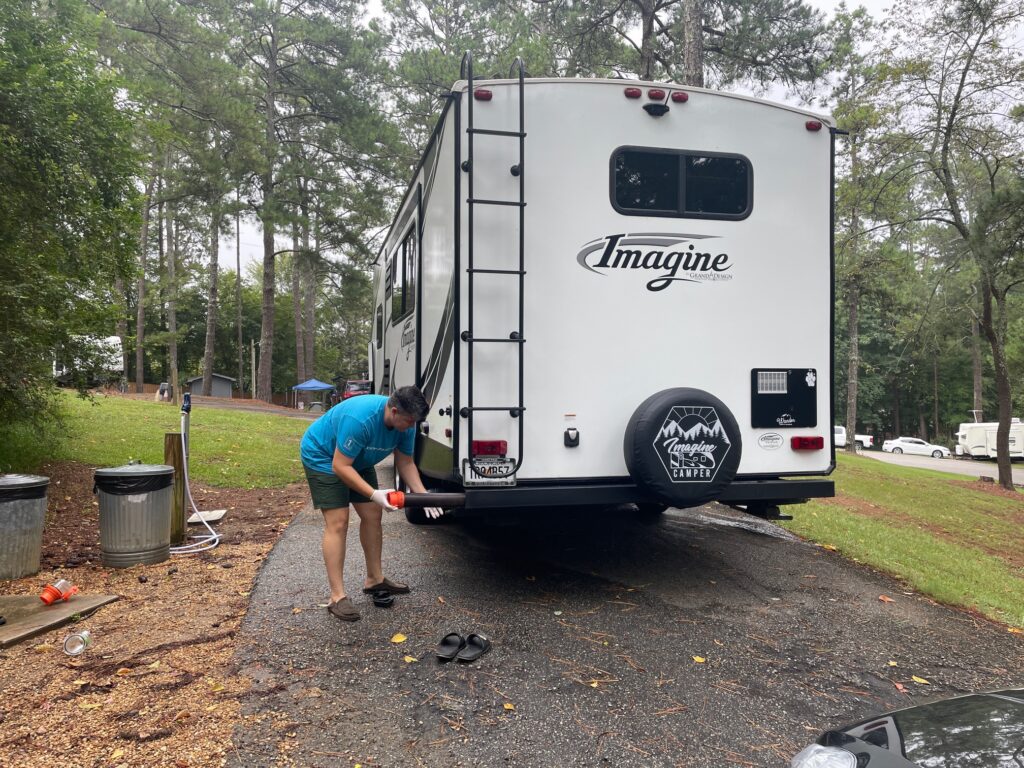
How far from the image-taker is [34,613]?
4145mm

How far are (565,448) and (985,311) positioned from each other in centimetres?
1348

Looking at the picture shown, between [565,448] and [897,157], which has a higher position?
[897,157]

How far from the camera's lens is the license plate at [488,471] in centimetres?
409

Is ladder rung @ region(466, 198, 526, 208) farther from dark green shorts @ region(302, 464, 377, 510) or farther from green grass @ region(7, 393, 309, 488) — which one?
green grass @ region(7, 393, 309, 488)

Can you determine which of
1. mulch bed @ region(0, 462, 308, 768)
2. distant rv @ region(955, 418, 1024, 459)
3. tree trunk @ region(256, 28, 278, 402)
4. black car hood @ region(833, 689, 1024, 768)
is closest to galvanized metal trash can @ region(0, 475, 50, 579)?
A: mulch bed @ region(0, 462, 308, 768)

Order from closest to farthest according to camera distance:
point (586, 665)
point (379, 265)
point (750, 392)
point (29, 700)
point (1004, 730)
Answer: point (1004, 730) → point (29, 700) → point (586, 665) → point (750, 392) → point (379, 265)

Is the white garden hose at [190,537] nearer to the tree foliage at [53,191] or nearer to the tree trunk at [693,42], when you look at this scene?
the tree foliage at [53,191]

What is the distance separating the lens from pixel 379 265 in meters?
9.59

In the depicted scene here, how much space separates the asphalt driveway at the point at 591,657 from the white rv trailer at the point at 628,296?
2.53 ft

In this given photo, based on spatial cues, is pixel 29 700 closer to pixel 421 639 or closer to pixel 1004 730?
pixel 421 639

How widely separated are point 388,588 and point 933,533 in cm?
864

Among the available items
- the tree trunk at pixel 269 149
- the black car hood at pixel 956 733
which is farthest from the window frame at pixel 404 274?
the tree trunk at pixel 269 149

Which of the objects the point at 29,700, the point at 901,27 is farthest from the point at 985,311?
the point at 29,700

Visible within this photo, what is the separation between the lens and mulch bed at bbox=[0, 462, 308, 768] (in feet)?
9.16
